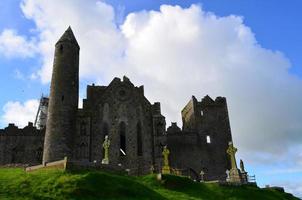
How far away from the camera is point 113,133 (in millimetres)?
52844

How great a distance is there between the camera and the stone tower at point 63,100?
160 feet

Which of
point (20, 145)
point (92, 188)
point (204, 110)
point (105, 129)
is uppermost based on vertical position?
point (204, 110)

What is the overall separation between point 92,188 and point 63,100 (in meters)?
23.8

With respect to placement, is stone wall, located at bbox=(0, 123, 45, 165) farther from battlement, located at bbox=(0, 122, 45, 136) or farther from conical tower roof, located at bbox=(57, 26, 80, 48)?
conical tower roof, located at bbox=(57, 26, 80, 48)

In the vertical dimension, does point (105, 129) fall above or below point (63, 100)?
below

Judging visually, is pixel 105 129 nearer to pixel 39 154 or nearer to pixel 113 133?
pixel 113 133

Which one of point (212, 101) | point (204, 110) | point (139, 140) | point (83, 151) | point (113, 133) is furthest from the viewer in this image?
point (212, 101)

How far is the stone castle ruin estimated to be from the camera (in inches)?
1999

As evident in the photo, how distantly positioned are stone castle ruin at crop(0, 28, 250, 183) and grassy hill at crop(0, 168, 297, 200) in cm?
1058

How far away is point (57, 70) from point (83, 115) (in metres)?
6.72

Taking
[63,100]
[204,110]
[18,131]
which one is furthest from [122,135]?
[18,131]

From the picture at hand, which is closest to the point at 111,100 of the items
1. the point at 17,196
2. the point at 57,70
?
the point at 57,70

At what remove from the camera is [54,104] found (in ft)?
168

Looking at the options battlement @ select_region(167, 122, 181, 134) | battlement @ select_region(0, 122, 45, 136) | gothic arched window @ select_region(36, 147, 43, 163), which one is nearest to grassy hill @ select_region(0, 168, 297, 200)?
battlement @ select_region(167, 122, 181, 134)
